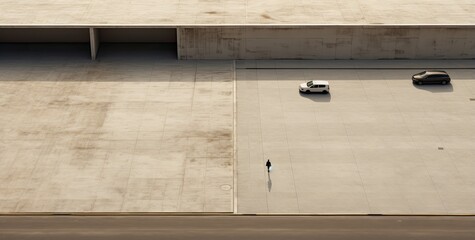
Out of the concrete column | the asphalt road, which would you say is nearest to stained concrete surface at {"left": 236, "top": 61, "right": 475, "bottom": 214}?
the asphalt road

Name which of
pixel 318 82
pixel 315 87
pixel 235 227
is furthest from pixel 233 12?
pixel 235 227

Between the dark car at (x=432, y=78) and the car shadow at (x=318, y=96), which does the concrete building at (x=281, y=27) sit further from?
the car shadow at (x=318, y=96)

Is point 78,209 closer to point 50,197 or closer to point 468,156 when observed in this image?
point 50,197

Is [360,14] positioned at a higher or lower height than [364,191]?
higher

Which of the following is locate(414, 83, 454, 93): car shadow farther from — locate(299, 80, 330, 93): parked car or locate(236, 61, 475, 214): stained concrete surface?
locate(299, 80, 330, 93): parked car

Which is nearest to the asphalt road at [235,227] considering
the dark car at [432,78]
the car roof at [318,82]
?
the car roof at [318,82]

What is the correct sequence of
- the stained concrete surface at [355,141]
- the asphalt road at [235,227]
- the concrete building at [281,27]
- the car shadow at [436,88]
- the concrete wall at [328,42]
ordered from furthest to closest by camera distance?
the concrete wall at [328,42] < the concrete building at [281,27] < the car shadow at [436,88] < the stained concrete surface at [355,141] < the asphalt road at [235,227]

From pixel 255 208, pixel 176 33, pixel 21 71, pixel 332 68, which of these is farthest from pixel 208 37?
pixel 255 208

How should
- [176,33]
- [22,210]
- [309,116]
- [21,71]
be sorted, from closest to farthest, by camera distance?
[22,210]
[309,116]
[21,71]
[176,33]
